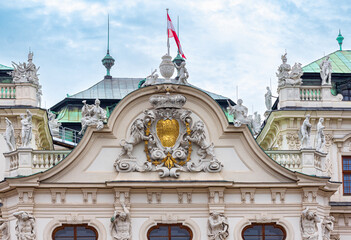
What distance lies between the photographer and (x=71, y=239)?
4750 cm

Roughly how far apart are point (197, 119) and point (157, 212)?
14.6 ft

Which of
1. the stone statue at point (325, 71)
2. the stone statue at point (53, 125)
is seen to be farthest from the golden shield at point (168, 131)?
the stone statue at point (53, 125)

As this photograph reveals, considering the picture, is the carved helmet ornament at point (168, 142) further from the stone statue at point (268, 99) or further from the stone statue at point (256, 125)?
the stone statue at point (268, 99)

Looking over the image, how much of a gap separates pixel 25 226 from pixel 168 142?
709 centimetres

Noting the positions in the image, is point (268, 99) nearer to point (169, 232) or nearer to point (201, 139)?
point (201, 139)

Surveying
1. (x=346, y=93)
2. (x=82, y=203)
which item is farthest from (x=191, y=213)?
(x=346, y=93)

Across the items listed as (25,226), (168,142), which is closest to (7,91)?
(25,226)

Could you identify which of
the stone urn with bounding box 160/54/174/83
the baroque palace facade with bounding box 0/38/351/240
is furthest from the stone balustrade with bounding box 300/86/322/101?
the stone urn with bounding box 160/54/174/83

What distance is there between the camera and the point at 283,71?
5644cm

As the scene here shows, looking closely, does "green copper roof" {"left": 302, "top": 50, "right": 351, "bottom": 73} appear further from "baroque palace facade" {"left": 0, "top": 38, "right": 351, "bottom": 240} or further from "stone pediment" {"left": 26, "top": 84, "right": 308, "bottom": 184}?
"stone pediment" {"left": 26, "top": 84, "right": 308, "bottom": 184}

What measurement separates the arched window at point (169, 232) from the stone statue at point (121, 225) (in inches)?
40.5

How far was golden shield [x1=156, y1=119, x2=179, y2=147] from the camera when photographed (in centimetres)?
4886

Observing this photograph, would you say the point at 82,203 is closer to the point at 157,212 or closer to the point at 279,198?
the point at 157,212

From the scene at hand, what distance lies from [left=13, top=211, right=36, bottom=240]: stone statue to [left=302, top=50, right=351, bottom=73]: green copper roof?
18.0 m
